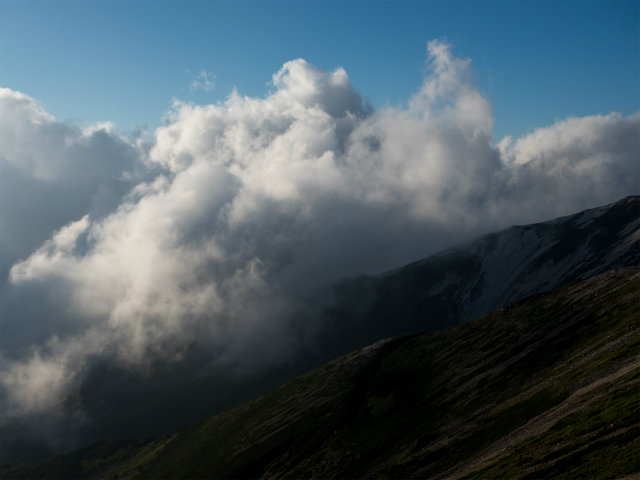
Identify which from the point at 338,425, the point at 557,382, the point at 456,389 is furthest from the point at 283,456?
the point at 557,382

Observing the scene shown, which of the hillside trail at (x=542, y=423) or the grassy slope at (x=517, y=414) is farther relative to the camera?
the hillside trail at (x=542, y=423)

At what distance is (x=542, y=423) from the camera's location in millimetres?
94250

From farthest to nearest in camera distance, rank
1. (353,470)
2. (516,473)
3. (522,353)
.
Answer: (522,353)
(353,470)
(516,473)

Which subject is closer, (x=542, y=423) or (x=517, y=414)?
(x=542, y=423)

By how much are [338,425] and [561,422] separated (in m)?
117

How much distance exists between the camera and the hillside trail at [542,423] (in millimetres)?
90125

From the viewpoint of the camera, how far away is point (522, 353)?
16650 centimetres

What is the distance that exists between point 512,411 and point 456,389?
53.4 metres

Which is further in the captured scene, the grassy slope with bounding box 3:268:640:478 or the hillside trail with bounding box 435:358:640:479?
the hillside trail with bounding box 435:358:640:479

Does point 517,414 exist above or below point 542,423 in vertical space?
below

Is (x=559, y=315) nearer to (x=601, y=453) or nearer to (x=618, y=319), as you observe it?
(x=618, y=319)

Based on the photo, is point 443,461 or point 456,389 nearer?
point 443,461

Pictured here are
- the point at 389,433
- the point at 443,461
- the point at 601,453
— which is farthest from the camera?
the point at 389,433

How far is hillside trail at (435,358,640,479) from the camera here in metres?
90.1
